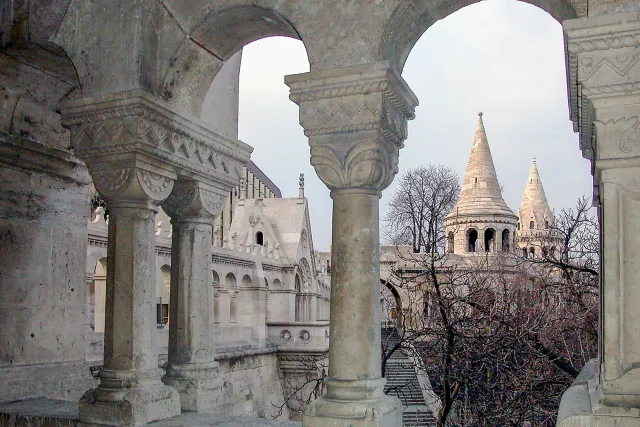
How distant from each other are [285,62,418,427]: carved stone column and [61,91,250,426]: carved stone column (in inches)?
39.9

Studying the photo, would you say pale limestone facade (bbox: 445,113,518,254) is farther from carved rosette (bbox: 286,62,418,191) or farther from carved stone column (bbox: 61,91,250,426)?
carved rosette (bbox: 286,62,418,191)

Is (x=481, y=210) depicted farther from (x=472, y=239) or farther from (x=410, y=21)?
(x=410, y=21)

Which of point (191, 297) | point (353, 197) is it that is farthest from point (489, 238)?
point (353, 197)

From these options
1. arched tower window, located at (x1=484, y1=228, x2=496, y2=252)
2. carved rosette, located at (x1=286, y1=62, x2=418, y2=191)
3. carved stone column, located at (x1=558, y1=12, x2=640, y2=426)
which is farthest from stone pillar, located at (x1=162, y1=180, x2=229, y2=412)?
arched tower window, located at (x1=484, y1=228, x2=496, y2=252)

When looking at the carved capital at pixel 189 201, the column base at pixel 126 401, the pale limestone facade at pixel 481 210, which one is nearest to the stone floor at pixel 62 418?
the column base at pixel 126 401

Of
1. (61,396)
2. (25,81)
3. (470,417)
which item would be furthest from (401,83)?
(470,417)

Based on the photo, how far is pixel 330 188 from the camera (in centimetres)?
345

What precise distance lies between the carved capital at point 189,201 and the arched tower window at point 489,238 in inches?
1413

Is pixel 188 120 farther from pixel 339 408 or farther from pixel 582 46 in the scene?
pixel 582 46

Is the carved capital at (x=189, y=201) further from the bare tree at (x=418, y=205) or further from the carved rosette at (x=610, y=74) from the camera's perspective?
the bare tree at (x=418, y=205)

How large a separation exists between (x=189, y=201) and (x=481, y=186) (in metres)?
35.2

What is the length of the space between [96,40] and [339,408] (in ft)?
8.46

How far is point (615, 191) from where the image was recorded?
103 inches

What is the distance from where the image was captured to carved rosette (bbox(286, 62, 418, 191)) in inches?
130
